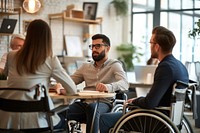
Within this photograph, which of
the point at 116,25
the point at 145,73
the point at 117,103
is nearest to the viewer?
the point at 117,103

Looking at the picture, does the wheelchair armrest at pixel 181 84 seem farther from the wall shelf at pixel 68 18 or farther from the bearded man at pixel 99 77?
the wall shelf at pixel 68 18

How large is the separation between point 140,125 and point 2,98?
1.12 meters

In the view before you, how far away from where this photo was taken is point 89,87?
409cm

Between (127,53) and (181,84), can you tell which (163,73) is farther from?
(127,53)

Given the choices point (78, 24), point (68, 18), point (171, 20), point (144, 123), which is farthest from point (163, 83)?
point (171, 20)

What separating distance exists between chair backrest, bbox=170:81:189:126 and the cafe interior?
3838mm

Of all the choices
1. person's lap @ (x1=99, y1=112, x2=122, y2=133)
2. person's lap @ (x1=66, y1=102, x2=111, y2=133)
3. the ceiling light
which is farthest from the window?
person's lap @ (x1=99, y1=112, x2=122, y2=133)

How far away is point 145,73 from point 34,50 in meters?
3.76

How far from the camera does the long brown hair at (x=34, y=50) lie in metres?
2.61

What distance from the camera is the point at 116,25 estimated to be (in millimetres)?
10203

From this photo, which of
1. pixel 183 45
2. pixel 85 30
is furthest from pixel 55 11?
pixel 183 45

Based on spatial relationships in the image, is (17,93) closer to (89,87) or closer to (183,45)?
(89,87)

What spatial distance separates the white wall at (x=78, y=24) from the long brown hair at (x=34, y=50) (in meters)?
4.71

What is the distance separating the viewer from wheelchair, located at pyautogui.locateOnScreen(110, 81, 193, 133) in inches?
112
